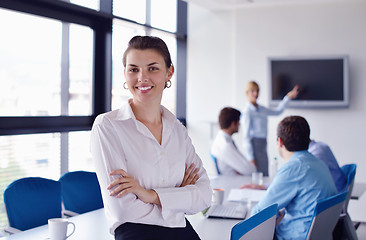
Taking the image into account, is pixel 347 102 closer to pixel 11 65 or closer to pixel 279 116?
pixel 279 116

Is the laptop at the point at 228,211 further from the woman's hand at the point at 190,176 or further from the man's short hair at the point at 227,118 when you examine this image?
the man's short hair at the point at 227,118

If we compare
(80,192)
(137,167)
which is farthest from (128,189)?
(80,192)

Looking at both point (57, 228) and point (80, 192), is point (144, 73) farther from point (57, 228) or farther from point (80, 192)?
point (80, 192)

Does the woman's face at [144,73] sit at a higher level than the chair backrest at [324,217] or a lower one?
higher

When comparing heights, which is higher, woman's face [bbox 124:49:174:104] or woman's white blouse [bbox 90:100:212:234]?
woman's face [bbox 124:49:174:104]

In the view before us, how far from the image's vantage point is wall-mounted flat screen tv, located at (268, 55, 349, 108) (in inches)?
231

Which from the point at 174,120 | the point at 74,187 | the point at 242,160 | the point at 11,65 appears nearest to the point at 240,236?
the point at 174,120

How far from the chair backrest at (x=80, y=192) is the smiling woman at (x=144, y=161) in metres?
1.65

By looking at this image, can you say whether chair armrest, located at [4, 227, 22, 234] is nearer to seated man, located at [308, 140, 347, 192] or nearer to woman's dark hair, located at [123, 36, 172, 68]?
woman's dark hair, located at [123, 36, 172, 68]

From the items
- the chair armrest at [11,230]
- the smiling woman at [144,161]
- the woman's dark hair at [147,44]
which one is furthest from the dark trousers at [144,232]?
the chair armrest at [11,230]

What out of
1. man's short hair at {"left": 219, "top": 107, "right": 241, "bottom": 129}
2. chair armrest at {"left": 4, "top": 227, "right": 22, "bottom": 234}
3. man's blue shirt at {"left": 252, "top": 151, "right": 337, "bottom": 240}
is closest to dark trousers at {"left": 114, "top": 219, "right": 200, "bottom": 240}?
man's blue shirt at {"left": 252, "top": 151, "right": 337, "bottom": 240}

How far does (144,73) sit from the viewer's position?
163 centimetres

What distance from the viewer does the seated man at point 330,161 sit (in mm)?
3477

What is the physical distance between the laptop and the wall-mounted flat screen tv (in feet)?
12.2
